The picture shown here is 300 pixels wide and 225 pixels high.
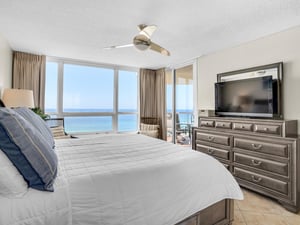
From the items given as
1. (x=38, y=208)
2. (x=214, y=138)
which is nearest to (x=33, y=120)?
(x=38, y=208)

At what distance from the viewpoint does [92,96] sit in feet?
16.8

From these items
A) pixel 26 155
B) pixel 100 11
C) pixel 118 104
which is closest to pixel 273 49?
pixel 100 11

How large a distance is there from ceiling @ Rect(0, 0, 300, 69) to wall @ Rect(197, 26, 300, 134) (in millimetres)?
160

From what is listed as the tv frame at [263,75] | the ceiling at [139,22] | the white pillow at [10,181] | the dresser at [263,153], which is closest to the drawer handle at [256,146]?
the dresser at [263,153]

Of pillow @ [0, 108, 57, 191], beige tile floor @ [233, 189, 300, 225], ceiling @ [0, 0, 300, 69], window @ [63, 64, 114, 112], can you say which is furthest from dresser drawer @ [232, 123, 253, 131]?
window @ [63, 64, 114, 112]

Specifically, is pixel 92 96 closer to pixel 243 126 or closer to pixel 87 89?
pixel 87 89

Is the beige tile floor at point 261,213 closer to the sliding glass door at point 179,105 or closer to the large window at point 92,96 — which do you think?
the sliding glass door at point 179,105

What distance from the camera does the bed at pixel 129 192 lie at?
3.28ft

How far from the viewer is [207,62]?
13.5 ft

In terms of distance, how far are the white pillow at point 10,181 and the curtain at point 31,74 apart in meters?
3.68

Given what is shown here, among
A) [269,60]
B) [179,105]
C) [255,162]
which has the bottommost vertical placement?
[255,162]

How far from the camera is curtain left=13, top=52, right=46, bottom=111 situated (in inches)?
159

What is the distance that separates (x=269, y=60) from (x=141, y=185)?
296 cm

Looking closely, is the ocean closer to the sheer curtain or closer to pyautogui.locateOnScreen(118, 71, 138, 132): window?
pyautogui.locateOnScreen(118, 71, 138, 132): window
